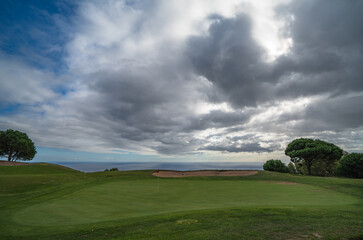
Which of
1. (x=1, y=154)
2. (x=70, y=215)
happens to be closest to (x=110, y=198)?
(x=70, y=215)

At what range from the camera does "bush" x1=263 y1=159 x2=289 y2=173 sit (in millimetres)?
57906

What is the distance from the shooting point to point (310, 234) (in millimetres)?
7254

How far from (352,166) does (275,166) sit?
18.7 meters

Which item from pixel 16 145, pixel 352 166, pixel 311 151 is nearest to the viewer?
pixel 352 166

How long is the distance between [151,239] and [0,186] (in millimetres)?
27148

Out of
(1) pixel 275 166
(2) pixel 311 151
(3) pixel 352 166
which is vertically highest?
(2) pixel 311 151

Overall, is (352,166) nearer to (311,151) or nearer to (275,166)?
(311,151)

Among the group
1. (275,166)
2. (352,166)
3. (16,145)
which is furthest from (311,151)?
(16,145)

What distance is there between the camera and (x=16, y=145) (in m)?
57.9

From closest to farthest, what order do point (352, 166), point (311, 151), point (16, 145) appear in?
point (352, 166)
point (311, 151)
point (16, 145)

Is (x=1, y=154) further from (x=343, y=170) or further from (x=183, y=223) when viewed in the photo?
(x=343, y=170)

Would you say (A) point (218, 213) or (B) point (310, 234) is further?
(A) point (218, 213)

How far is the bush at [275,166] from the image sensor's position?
2280 inches

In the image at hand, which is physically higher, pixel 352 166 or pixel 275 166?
pixel 352 166
